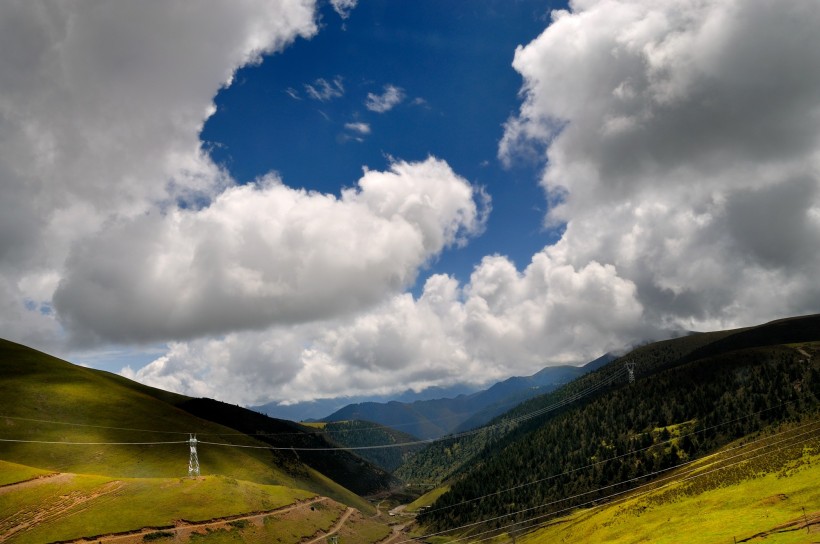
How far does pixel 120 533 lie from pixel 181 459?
87499mm

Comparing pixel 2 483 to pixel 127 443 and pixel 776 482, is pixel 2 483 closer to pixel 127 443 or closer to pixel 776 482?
pixel 127 443

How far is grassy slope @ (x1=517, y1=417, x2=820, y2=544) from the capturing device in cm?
6569

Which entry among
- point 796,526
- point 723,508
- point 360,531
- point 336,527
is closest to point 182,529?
point 336,527

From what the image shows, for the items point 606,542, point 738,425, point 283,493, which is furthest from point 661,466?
point 283,493

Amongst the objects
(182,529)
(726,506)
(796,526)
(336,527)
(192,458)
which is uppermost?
(192,458)

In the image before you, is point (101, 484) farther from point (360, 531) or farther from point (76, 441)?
point (360, 531)

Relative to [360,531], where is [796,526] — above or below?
above

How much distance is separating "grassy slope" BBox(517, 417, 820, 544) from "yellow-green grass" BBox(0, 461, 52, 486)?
439 ft

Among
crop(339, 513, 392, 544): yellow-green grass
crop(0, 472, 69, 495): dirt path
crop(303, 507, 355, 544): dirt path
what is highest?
crop(0, 472, 69, 495): dirt path

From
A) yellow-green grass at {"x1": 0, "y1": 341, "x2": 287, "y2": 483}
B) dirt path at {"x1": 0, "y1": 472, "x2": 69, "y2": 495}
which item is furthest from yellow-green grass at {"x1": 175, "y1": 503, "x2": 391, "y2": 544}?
yellow-green grass at {"x1": 0, "y1": 341, "x2": 287, "y2": 483}

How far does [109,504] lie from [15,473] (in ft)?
91.7

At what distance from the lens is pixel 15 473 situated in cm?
11712

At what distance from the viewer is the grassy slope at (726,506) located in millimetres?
65688

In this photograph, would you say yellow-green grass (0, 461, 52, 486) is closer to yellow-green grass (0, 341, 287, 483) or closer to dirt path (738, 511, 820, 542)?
yellow-green grass (0, 341, 287, 483)
